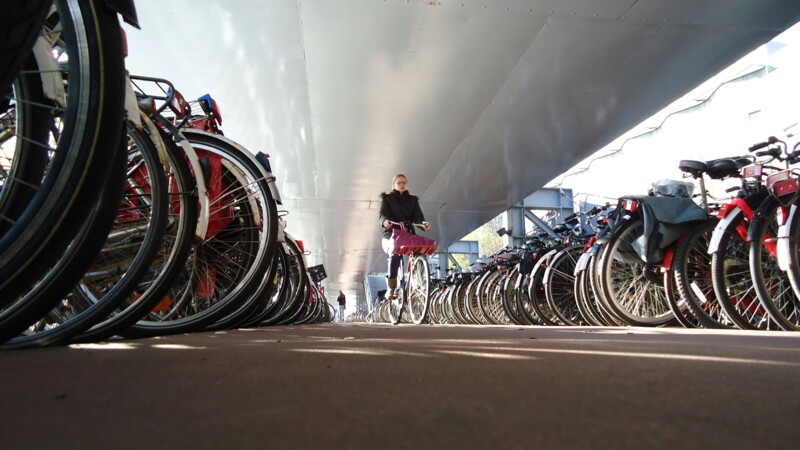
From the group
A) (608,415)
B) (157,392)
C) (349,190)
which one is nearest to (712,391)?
(608,415)

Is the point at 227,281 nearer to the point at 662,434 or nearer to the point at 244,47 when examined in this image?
the point at 244,47

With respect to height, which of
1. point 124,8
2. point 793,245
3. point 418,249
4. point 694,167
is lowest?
point 793,245

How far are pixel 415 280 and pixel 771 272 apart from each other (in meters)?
3.56

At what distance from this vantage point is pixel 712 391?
676mm

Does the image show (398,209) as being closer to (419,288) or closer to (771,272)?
(419,288)

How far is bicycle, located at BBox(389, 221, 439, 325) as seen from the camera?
5.07 metres

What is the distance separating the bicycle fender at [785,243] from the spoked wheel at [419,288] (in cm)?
320

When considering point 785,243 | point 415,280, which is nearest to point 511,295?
point 415,280

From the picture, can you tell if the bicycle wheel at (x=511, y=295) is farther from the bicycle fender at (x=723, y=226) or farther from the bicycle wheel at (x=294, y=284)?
the bicycle fender at (x=723, y=226)

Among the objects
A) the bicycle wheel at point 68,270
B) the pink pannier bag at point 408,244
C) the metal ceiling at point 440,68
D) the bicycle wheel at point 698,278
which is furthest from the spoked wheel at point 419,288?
the bicycle wheel at point 68,270

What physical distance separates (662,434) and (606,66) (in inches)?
166

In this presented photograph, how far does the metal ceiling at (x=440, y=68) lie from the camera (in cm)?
343

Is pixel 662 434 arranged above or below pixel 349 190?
below

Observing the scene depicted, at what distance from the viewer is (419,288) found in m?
5.43
